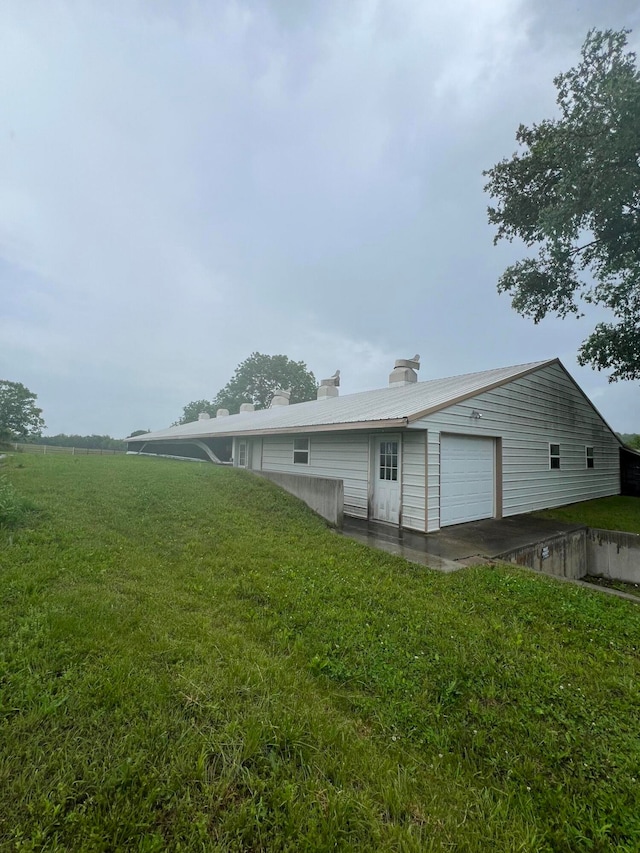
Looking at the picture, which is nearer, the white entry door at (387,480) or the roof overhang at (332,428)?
the roof overhang at (332,428)

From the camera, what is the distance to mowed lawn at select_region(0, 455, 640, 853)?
1531 millimetres

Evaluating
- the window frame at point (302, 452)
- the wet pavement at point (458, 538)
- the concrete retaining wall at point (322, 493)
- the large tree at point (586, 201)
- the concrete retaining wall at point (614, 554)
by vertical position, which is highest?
the large tree at point (586, 201)

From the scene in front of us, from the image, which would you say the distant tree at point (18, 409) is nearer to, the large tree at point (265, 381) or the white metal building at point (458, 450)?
the large tree at point (265, 381)

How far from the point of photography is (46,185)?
11.3 m

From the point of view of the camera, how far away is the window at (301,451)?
34.2ft

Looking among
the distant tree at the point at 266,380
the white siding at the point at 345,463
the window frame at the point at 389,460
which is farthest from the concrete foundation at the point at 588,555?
the distant tree at the point at 266,380

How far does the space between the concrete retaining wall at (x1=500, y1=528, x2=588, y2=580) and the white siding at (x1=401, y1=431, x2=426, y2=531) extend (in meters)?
1.70

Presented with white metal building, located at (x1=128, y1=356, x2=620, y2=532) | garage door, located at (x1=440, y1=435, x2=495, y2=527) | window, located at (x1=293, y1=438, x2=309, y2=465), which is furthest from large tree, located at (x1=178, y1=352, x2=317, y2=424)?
garage door, located at (x1=440, y1=435, x2=495, y2=527)

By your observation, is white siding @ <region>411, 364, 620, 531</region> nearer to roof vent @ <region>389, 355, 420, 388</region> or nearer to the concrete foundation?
the concrete foundation

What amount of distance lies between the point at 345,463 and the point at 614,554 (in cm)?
565

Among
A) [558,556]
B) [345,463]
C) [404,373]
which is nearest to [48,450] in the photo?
[404,373]

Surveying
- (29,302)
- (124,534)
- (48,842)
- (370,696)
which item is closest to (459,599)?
(370,696)

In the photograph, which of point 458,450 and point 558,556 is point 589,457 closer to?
point 558,556

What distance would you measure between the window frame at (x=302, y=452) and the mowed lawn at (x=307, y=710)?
6.03m
